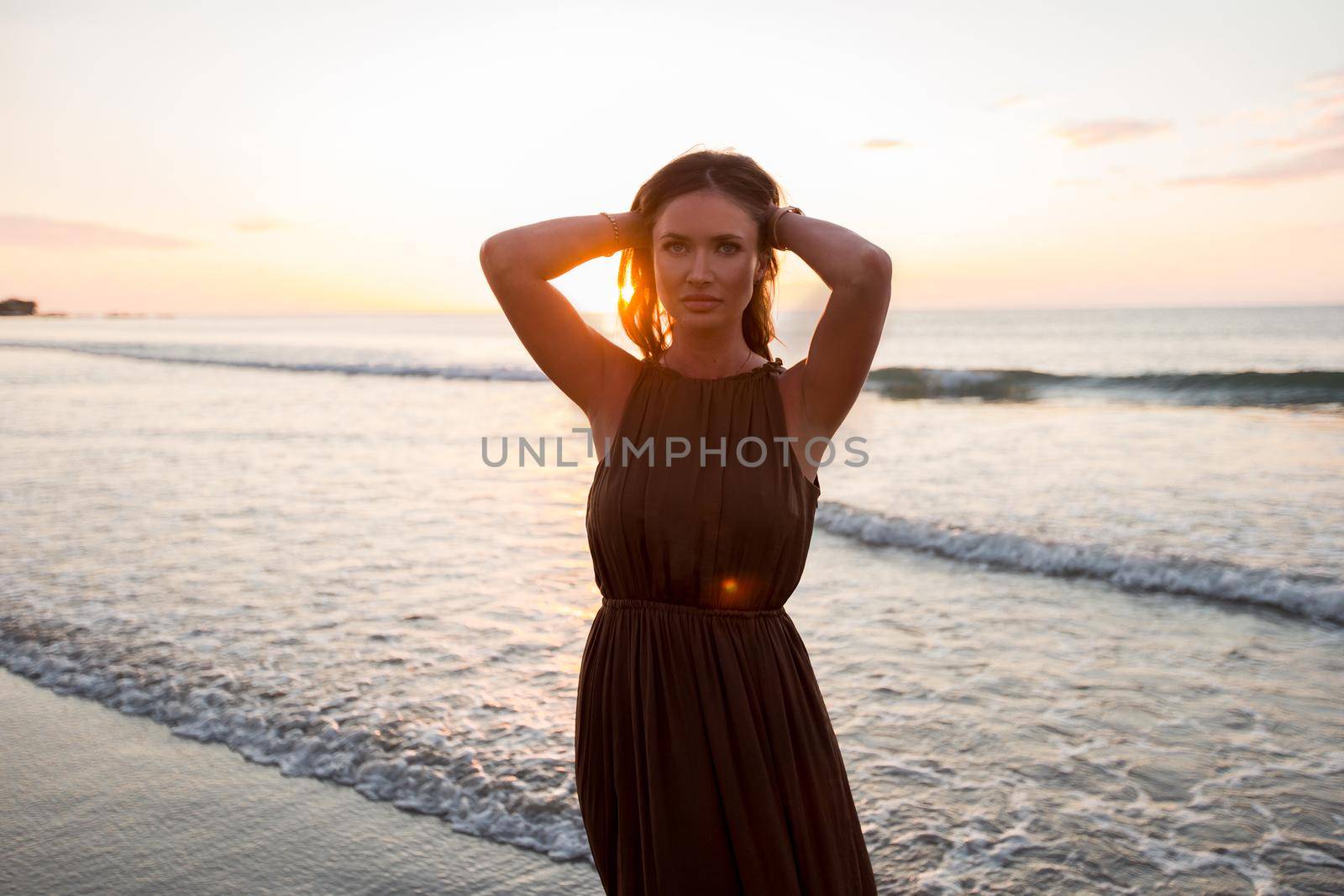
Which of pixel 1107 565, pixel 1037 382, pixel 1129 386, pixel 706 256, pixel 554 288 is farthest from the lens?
pixel 1037 382

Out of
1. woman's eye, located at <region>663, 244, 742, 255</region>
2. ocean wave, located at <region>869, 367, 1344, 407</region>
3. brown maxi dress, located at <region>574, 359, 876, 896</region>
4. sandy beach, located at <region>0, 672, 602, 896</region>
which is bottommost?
sandy beach, located at <region>0, 672, 602, 896</region>

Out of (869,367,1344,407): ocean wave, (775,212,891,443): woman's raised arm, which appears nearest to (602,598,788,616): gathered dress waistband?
(775,212,891,443): woman's raised arm

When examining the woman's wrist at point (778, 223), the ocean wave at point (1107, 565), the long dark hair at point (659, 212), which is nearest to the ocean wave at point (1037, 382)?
the ocean wave at point (1107, 565)

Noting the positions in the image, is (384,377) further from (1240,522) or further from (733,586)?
(733,586)

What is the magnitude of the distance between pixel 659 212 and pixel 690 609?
0.86 metres

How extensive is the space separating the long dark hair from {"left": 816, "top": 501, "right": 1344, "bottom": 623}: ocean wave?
245 inches

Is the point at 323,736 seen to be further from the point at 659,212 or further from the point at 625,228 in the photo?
the point at 659,212

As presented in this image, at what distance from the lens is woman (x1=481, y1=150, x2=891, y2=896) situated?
1.86m

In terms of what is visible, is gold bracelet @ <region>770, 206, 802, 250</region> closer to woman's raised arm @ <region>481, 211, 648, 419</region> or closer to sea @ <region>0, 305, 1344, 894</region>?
woman's raised arm @ <region>481, 211, 648, 419</region>

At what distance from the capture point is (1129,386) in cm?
2541

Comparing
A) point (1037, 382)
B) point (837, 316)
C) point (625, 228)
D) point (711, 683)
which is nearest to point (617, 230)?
point (625, 228)

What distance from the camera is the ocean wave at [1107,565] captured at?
269 inches

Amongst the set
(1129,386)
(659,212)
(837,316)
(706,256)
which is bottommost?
(837,316)

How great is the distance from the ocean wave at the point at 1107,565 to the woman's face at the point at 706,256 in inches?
252
